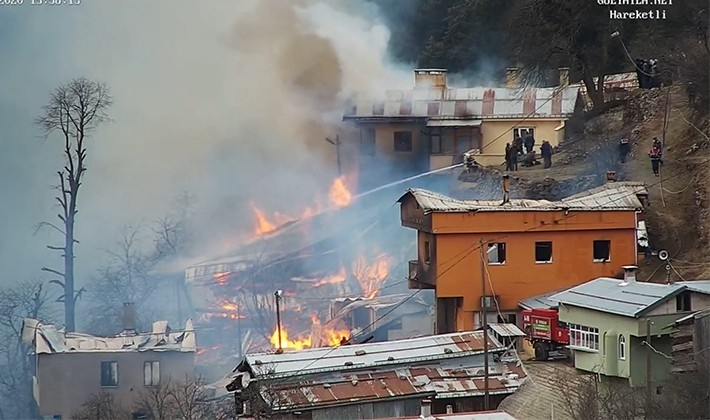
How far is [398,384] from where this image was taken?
7496 millimetres

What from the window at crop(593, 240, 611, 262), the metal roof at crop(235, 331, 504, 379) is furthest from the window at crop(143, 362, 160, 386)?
the window at crop(593, 240, 611, 262)

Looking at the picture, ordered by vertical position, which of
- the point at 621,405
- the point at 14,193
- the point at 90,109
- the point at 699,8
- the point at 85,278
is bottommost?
the point at 621,405

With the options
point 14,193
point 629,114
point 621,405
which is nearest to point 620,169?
point 629,114

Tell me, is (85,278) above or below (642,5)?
below

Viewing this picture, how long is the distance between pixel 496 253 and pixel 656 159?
111 cm

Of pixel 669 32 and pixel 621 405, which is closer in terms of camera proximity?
pixel 621 405

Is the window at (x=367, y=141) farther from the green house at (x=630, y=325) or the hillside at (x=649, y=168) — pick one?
the green house at (x=630, y=325)

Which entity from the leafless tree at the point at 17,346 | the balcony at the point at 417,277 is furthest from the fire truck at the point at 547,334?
the leafless tree at the point at 17,346

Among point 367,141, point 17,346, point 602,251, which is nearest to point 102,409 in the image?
point 17,346

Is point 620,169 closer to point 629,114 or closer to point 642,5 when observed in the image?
point 629,114

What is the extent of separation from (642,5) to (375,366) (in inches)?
103

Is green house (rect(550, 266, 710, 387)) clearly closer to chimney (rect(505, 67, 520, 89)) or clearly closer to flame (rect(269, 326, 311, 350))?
chimney (rect(505, 67, 520, 89))

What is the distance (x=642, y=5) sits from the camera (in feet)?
26.2

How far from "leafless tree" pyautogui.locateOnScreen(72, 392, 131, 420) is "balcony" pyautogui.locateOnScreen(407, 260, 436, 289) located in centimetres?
181
